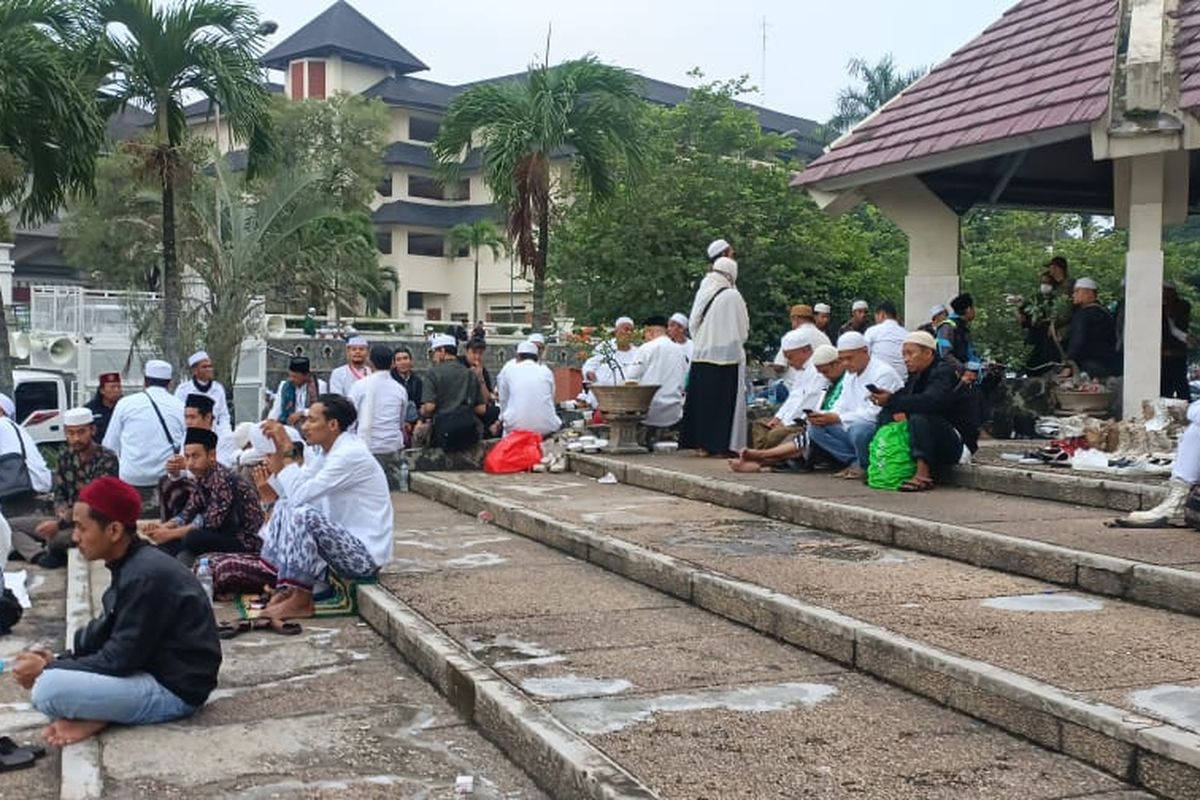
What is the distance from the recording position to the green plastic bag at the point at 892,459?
30.0 ft

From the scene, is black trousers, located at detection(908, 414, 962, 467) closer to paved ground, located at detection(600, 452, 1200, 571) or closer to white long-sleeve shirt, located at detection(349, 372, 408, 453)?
paved ground, located at detection(600, 452, 1200, 571)

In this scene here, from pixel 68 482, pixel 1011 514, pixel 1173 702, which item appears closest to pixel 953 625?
pixel 1173 702

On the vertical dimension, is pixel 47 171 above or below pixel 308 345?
above

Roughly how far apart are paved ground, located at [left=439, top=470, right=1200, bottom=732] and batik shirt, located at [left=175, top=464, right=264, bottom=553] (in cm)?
224

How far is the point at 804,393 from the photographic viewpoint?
10.7m

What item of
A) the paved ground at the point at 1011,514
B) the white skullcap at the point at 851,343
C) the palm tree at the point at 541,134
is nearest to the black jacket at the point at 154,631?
the paved ground at the point at 1011,514

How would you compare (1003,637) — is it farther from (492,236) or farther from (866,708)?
(492,236)

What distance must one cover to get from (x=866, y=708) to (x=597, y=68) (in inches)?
680

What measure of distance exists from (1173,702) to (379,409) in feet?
29.8

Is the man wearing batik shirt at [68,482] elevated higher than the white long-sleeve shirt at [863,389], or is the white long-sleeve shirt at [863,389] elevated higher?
the white long-sleeve shirt at [863,389]

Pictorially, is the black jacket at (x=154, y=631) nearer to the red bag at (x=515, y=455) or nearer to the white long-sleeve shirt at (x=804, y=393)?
the white long-sleeve shirt at (x=804, y=393)

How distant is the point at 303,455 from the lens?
8.72 m

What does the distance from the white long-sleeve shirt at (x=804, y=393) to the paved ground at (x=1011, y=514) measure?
61 centimetres

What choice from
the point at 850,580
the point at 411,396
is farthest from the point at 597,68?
the point at 850,580
